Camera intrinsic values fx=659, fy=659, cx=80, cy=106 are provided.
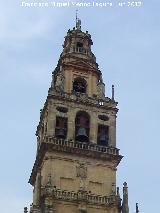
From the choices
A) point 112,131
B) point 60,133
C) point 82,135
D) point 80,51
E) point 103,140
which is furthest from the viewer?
point 80,51

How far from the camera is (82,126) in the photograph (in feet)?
174

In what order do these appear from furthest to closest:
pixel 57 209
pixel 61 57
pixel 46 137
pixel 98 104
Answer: pixel 61 57 < pixel 98 104 < pixel 46 137 < pixel 57 209

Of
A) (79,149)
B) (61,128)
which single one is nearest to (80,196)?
(79,149)

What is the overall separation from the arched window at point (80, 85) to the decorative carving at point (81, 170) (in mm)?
8383

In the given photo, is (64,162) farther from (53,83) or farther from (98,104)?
(53,83)

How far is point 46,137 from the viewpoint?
5069 centimetres

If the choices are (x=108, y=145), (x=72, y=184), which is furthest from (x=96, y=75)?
(x=72, y=184)

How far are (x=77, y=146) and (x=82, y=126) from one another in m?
2.69

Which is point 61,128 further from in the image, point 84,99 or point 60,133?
point 84,99

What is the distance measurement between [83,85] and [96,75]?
1.63 metres

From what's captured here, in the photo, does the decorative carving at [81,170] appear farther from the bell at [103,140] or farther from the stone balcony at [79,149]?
the bell at [103,140]

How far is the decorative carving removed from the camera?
49.8 metres

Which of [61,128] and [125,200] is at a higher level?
[61,128]

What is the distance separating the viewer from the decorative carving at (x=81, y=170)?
49.8 meters
